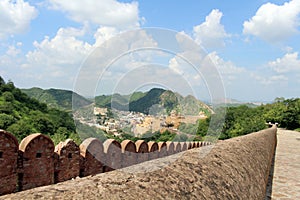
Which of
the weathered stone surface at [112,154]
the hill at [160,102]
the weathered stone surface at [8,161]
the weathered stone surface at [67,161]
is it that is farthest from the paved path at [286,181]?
the weathered stone surface at [8,161]

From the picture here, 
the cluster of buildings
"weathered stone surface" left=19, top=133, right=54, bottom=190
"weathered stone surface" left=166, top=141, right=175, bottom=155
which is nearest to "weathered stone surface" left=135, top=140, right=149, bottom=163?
the cluster of buildings

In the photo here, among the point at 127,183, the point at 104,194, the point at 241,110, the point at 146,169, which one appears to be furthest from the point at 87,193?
the point at 241,110

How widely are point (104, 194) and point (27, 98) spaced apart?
156 ft

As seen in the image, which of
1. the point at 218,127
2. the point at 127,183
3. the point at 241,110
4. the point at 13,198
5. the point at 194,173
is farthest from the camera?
the point at 241,110

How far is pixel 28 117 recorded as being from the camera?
112 feet

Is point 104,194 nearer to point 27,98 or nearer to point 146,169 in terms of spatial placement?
point 146,169

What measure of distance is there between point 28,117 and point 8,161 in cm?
3352

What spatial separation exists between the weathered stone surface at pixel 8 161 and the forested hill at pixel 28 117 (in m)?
12.1

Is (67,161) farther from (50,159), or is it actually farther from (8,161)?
(8,161)

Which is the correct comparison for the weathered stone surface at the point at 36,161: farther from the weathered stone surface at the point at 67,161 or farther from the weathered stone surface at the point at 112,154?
the weathered stone surface at the point at 112,154

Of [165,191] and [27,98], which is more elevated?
[27,98]

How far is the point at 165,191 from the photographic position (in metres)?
1.36

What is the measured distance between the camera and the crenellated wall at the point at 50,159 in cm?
368

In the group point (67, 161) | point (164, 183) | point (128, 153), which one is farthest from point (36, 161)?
point (164, 183)
